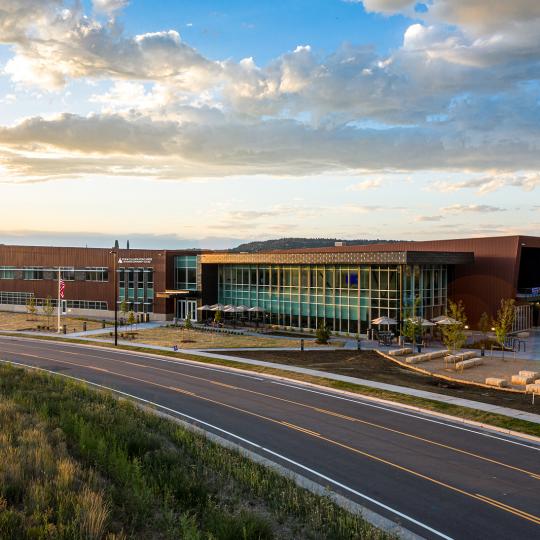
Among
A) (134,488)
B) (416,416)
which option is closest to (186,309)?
(416,416)

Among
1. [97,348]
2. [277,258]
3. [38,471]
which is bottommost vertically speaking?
[97,348]

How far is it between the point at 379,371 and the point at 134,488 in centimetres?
2741

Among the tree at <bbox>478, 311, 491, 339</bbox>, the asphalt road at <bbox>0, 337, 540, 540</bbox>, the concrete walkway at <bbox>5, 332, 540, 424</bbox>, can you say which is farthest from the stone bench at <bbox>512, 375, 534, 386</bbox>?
the tree at <bbox>478, 311, 491, 339</bbox>

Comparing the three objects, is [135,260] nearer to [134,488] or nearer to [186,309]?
[186,309]

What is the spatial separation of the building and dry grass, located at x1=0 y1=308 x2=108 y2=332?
4.59m

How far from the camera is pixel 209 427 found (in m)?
24.2

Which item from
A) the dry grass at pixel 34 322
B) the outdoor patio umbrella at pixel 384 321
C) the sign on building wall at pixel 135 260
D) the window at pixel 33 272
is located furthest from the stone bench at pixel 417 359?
the window at pixel 33 272

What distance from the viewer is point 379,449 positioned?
21.2 meters

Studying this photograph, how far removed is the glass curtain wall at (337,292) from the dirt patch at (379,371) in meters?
10.3

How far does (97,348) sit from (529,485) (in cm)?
4330

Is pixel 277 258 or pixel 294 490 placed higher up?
pixel 277 258

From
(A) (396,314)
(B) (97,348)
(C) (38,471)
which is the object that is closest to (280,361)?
(A) (396,314)

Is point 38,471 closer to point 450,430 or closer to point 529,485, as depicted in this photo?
point 529,485

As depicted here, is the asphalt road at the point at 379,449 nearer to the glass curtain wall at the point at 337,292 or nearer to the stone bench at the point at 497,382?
the stone bench at the point at 497,382
